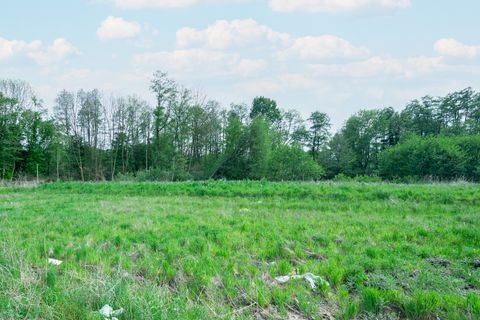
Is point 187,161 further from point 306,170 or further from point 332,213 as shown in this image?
point 332,213

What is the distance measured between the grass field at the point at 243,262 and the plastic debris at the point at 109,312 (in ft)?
0.35

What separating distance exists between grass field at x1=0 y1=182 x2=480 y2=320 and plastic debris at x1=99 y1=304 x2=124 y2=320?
106 millimetres

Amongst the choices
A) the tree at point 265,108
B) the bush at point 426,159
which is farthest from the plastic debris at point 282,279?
the tree at point 265,108

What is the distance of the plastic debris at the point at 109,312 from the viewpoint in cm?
317

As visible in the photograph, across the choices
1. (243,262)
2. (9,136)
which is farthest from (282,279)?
(9,136)

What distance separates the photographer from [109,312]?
3236mm

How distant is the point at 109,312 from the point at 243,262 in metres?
2.52

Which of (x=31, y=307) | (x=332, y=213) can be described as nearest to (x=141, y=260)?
(x=31, y=307)

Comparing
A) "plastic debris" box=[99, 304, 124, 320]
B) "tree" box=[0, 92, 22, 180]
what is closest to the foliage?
"plastic debris" box=[99, 304, 124, 320]

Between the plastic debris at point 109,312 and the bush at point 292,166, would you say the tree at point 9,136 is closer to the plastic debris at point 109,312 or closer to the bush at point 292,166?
the bush at point 292,166

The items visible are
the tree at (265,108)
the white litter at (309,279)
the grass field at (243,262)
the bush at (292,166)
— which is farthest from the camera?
the tree at (265,108)

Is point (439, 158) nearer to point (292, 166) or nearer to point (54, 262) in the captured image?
point (292, 166)

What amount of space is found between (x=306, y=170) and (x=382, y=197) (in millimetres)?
27767

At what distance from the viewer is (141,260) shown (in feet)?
17.6
